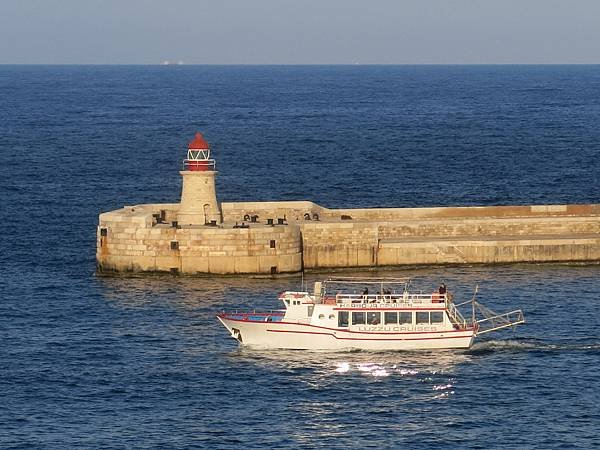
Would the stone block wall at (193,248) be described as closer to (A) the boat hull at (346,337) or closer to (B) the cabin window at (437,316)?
(A) the boat hull at (346,337)

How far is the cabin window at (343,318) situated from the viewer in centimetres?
6562

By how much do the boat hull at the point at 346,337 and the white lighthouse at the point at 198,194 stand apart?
18.1m

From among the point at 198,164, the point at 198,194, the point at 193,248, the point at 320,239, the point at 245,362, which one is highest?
the point at 198,164

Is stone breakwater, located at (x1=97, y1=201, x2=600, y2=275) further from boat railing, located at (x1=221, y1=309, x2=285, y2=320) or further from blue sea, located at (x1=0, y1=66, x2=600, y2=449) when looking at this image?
boat railing, located at (x1=221, y1=309, x2=285, y2=320)

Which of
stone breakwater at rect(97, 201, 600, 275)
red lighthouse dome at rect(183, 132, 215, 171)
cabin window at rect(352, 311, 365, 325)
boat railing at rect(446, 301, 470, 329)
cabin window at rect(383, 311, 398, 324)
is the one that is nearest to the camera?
cabin window at rect(383, 311, 398, 324)

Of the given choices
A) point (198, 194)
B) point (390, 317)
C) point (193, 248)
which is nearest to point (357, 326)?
point (390, 317)

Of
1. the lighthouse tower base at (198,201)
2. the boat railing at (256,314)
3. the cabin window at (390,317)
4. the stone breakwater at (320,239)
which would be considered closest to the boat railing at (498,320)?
the cabin window at (390,317)

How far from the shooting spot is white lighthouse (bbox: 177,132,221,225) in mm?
82875

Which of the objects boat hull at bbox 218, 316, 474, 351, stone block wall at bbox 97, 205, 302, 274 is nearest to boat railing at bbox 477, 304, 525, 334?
boat hull at bbox 218, 316, 474, 351

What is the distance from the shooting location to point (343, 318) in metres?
65.8

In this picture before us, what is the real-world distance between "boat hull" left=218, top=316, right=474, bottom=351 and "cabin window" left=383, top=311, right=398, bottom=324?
65 centimetres

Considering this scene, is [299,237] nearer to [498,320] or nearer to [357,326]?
[498,320]

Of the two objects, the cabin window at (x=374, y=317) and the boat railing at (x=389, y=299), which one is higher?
the boat railing at (x=389, y=299)

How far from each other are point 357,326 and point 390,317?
1.47 meters
